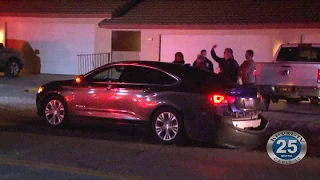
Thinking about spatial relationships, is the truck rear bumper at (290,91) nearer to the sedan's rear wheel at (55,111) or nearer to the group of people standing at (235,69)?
the group of people standing at (235,69)

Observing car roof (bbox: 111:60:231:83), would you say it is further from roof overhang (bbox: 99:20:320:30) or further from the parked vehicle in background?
the parked vehicle in background

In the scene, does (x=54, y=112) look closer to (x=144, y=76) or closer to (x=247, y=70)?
(x=144, y=76)

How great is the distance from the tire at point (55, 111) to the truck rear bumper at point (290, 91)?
6343 mm

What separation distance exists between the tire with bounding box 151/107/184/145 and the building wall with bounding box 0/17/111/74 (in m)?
17.3

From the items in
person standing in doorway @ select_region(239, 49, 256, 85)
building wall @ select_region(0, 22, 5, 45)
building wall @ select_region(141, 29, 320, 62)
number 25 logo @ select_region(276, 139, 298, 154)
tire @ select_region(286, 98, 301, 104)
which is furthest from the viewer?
building wall @ select_region(0, 22, 5, 45)

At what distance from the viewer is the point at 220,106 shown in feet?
36.2

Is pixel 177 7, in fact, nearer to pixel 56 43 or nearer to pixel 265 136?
pixel 56 43

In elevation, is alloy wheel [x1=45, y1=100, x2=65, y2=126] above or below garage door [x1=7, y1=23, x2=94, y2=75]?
below

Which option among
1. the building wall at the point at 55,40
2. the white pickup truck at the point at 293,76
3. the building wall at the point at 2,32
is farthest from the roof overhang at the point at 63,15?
the white pickup truck at the point at 293,76

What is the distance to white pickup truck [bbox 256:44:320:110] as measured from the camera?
1688 cm

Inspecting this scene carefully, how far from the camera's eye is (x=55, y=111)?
13.2 m

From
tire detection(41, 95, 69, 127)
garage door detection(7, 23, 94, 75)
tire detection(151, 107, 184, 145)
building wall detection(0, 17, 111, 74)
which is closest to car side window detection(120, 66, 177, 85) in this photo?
tire detection(151, 107, 184, 145)

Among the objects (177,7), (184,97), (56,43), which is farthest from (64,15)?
(184,97)

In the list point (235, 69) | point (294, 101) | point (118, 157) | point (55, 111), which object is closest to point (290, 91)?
point (294, 101)
